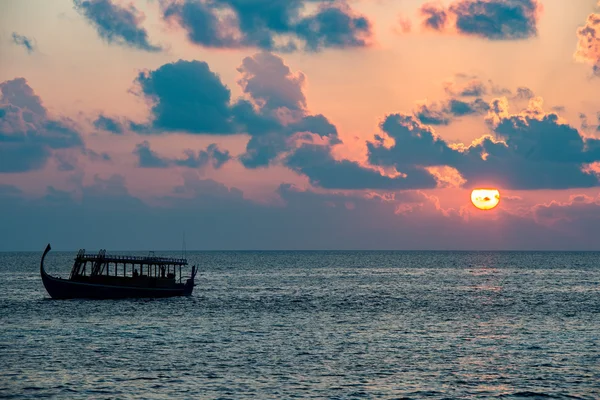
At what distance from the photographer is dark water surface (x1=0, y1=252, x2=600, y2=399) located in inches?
1492

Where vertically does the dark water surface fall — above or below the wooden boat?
below

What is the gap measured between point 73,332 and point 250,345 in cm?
1505

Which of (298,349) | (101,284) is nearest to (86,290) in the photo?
(101,284)

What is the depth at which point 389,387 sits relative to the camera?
125 feet

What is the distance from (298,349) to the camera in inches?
1944

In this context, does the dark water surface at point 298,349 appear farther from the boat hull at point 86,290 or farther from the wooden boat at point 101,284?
the wooden boat at point 101,284

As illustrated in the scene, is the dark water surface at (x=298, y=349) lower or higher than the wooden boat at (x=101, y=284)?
lower

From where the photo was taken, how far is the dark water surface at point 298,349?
37.9m

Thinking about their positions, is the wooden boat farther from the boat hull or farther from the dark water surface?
the dark water surface

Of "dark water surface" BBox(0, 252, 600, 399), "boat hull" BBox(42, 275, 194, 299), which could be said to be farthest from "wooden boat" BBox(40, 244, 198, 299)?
"dark water surface" BBox(0, 252, 600, 399)

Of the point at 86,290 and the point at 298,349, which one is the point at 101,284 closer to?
the point at 86,290

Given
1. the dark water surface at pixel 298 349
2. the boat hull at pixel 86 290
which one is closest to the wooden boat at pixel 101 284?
the boat hull at pixel 86 290

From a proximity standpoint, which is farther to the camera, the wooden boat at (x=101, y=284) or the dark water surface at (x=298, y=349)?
the wooden boat at (x=101, y=284)

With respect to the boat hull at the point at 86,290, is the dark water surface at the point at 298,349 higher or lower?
lower
